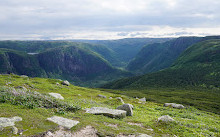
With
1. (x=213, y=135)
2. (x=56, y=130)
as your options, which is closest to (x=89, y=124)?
(x=56, y=130)

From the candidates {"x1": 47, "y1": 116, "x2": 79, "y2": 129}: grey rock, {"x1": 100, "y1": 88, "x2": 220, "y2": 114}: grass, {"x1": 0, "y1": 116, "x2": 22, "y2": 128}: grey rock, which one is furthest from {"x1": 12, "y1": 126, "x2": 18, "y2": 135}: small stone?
{"x1": 100, "y1": 88, "x2": 220, "y2": 114}: grass

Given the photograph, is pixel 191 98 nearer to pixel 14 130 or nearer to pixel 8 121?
pixel 8 121

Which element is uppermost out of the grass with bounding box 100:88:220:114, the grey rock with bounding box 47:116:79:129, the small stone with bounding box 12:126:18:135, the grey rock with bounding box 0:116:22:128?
the grey rock with bounding box 0:116:22:128

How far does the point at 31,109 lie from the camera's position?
19.8 meters

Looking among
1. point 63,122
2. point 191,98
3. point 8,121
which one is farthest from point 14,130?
point 191,98

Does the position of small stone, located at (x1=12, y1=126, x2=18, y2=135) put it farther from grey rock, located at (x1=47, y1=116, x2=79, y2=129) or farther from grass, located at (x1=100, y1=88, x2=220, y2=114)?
grass, located at (x1=100, y1=88, x2=220, y2=114)

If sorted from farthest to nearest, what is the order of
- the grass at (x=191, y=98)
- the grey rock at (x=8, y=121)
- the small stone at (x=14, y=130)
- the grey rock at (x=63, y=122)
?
1. the grass at (x=191, y=98)
2. the grey rock at (x=63, y=122)
3. the grey rock at (x=8, y=121)
4. the small stone at (x=14, y=130)

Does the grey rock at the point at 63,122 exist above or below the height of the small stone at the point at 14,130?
below

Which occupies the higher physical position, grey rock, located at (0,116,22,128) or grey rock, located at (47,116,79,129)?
grey rock, located at (0,116,22,128)

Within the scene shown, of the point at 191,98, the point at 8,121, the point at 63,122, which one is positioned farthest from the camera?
the point at 191,98

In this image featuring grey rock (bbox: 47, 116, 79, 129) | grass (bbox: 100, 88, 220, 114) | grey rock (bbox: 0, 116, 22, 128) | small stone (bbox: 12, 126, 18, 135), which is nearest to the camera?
small stone (bbox: 12, 126, 18, 135)

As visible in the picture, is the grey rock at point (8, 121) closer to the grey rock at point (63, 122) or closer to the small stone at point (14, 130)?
the small stone at point (14, 130)

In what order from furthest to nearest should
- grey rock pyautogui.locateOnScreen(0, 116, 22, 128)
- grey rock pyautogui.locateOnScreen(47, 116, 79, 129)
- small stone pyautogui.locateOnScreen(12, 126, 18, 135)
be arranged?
grey rock pyautogui.locateOnScreen(47, 116, 79, 129), grey rock pyautogui.locateOnScreen(0, 116, 22, 128), small stone pyautogui.locateOnScreen(12, 126, 18, 135)

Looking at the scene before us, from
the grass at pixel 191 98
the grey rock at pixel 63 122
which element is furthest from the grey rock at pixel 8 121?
the grass at pixel 191 98
